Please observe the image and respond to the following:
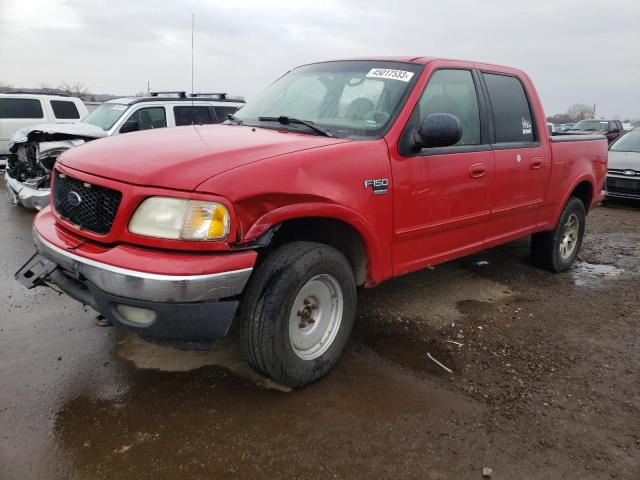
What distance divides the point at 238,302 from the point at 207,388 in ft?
2.46

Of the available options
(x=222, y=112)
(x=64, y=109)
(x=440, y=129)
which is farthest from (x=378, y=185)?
(x=64, y=109)

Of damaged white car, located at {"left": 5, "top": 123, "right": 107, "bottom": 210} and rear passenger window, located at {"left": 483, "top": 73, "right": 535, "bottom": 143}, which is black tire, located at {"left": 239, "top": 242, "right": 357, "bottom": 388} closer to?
rear passenger window, located at {"left": 483, "top": 73, "right": 535, "bottom": 143}

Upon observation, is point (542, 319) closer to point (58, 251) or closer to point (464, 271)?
point (464, 271)

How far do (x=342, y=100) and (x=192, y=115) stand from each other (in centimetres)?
602

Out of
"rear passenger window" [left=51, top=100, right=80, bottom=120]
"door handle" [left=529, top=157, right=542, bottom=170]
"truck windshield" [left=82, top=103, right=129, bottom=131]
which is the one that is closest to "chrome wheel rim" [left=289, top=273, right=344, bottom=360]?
"door handle" [left=529, top=157, right=542, bottom=170]

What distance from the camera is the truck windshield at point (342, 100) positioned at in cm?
334

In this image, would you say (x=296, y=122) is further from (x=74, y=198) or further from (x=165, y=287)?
(x=165, y=287)

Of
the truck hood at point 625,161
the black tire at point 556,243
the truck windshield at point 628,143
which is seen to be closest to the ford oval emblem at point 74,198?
the black tire at point 556,243

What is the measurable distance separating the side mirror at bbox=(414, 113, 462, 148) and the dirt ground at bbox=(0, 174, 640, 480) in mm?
1431

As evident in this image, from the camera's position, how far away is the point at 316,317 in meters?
3.05

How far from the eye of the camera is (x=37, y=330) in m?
3.64

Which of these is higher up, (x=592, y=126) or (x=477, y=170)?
(x=592, y=126)

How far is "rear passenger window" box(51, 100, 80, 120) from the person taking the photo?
12.2 meters

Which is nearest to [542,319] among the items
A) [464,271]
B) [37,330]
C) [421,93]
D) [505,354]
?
[505,354]
